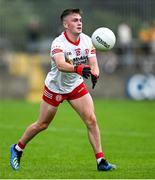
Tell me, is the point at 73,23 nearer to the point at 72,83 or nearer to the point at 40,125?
the point at 72,83

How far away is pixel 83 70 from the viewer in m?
12.0

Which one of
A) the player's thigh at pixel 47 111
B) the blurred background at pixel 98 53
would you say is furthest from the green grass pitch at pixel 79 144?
the blurred background at pixel 98 53

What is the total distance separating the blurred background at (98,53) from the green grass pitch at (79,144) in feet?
9.32

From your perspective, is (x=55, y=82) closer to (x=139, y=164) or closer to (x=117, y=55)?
(x=139, y=164)

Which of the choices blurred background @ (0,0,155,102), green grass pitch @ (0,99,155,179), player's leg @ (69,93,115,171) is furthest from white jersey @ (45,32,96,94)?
blurred background @ (0,0,155,102)

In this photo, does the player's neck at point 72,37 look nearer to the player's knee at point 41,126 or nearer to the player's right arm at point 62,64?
the player's right arm at point 62,64

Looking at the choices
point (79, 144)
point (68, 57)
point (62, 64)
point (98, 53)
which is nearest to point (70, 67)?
point (62, 64)

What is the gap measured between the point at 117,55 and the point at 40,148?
55.3ft

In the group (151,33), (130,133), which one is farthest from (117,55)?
(130,133)

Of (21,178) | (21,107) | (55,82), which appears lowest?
(21,107)

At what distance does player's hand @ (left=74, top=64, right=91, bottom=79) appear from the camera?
470 inches

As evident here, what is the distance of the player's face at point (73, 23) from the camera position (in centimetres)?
1250

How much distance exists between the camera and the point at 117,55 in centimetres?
3256

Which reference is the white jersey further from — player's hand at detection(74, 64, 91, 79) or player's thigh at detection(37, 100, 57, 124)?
player's hand at detection(74, 64, 91, 79)
